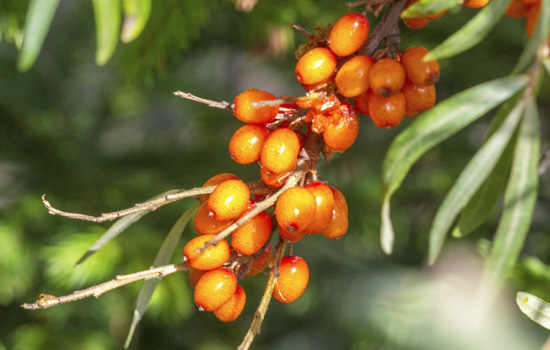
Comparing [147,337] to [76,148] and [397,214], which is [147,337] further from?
[397,214]

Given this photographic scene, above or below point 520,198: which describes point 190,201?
below

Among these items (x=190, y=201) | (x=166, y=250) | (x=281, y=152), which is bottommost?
(x=190, y=201)

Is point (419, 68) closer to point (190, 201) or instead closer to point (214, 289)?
point (214, 289)

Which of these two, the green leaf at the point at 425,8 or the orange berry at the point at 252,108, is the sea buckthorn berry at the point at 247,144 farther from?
the green leaf at the point at 425,8

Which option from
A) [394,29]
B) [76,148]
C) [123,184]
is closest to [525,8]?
[394,29]

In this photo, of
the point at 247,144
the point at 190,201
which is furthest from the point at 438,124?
the point at 190,201

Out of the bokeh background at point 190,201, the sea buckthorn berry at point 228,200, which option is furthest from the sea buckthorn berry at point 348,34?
the bokeh background at point 190,201

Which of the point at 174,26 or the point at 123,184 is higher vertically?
the point at 174,26
